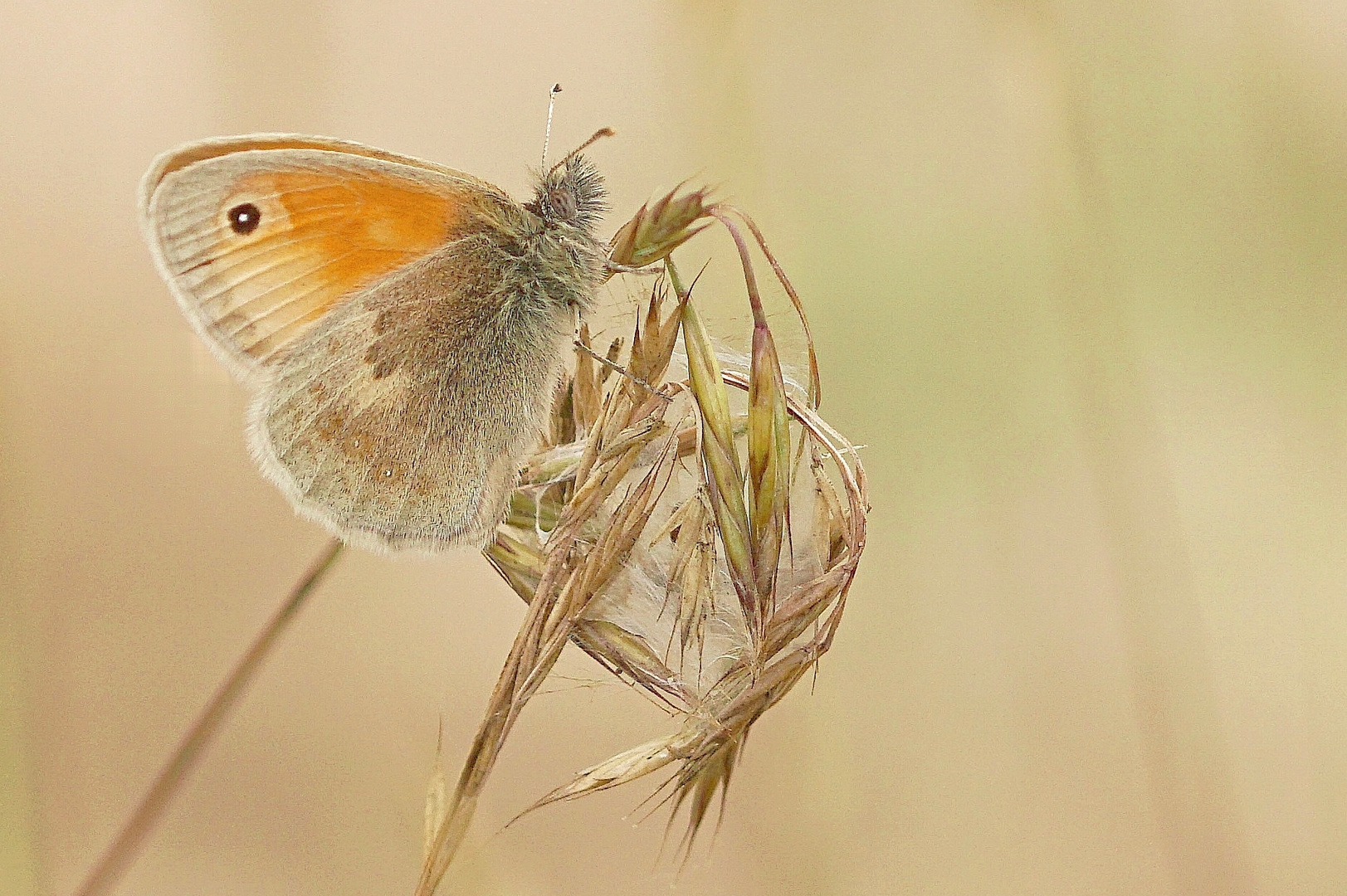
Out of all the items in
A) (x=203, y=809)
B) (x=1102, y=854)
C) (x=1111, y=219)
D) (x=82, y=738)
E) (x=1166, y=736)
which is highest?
(x=1111, y=219)

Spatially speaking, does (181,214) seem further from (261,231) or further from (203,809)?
(203,809)

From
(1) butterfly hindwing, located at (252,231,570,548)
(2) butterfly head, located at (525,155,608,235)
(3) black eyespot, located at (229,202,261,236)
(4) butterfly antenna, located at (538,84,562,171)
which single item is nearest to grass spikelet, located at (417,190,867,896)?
(1) butterfly hindwing, located at (252,231,570,548)

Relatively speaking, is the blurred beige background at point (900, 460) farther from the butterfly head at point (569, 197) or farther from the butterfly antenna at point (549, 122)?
the butterfly head at point (569, 197)

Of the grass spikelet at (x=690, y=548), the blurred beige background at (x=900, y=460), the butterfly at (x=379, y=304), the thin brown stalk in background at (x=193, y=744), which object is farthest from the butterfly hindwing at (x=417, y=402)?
the blurred beige background at (x=900, y=460)

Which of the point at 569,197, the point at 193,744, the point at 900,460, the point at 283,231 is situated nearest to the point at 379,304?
the point at 283,231

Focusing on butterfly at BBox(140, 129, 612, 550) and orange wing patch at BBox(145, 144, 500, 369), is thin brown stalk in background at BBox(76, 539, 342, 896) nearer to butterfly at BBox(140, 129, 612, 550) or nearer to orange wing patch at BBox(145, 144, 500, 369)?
butterfly at BBox(140, 129, 612, 550)

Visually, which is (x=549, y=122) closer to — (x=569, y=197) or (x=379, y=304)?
(x=569, y=197)

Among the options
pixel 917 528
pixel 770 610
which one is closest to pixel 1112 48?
pixel 917 528
